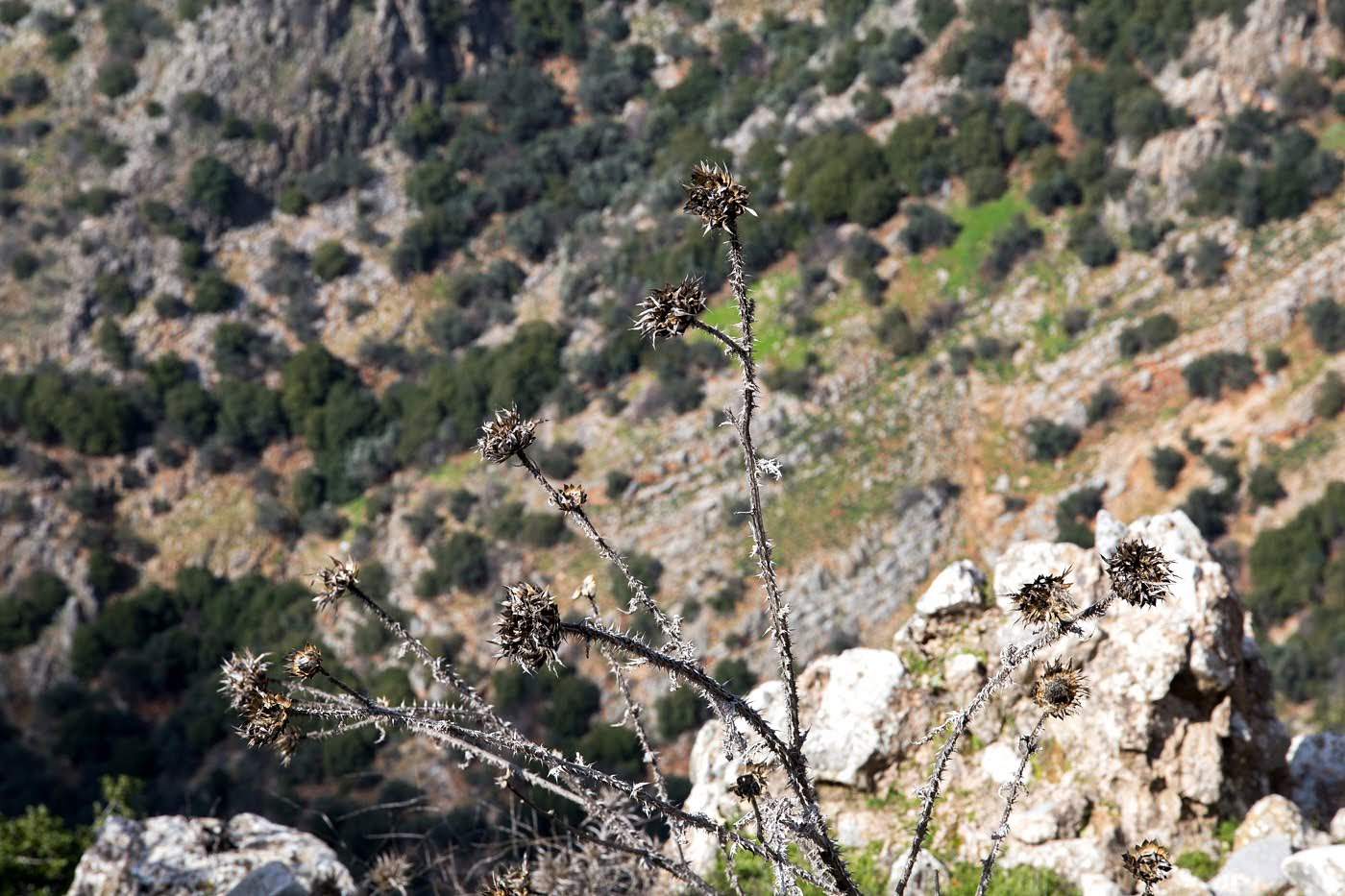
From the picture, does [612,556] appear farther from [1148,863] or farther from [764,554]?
[1148,863]

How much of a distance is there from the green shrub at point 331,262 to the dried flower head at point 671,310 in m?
41.6

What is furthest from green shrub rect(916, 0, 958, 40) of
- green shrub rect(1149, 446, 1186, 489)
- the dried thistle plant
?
the dried thistle plant

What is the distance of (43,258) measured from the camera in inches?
1656

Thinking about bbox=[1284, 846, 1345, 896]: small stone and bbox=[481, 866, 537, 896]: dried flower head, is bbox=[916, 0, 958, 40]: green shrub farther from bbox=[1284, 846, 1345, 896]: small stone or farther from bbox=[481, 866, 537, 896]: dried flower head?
bbox=[481, 866, 537, 896]: dried flower head

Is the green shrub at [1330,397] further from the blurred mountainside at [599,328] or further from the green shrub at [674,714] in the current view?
the green shrub at [674,714]

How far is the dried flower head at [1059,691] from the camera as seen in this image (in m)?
4.82

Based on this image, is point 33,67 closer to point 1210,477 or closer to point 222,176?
point 222,176

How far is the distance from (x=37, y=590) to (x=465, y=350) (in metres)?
15.3

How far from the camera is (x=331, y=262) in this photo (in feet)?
141

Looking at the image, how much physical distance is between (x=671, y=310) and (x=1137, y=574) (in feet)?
6.74

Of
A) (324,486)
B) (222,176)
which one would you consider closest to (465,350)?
(324,486)

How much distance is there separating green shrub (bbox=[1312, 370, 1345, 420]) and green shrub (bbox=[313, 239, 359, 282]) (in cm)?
3240

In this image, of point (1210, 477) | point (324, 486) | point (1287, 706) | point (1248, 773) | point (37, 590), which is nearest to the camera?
point (1248, 773)

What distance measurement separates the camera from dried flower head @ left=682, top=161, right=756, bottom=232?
3771mm
